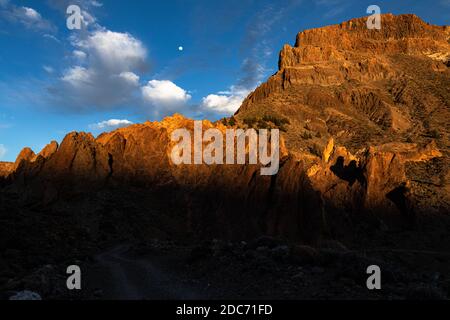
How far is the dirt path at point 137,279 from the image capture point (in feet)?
44.3

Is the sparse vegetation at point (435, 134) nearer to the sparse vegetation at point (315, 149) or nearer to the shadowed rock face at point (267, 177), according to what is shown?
the shadowed rock face at point (267, 177)

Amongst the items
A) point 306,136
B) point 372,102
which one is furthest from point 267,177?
point 372,102

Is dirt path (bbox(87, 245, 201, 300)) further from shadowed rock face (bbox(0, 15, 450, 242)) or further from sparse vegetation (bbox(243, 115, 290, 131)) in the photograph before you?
sparse vegetation (bbox(243, 115, 290, 131))

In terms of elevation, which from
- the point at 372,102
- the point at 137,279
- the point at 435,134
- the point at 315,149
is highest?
the point at 372,102

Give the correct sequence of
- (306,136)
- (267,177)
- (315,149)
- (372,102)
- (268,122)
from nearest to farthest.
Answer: (267,177)
(315,149)
(306,136)
(268,122)
(372,102)

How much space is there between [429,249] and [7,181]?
48030 mm

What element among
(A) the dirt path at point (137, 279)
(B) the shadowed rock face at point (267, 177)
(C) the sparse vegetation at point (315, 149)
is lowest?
(A) the dirt path at point (137, 279)

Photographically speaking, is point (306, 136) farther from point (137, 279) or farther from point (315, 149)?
point (137, 279)

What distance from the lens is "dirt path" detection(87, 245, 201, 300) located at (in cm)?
1349

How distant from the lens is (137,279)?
16.5 metres

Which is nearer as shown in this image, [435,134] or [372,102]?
[435,134]

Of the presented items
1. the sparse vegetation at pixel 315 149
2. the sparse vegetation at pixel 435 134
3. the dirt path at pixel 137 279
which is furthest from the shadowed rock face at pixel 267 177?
the dirt path at pixel 137 279

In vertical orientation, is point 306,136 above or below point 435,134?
below

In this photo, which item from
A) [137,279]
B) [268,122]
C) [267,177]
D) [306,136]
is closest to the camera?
[137,279]
